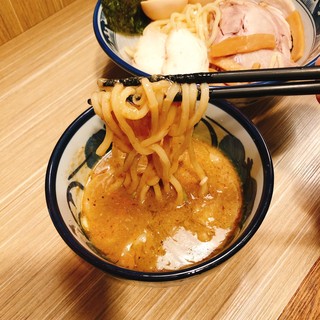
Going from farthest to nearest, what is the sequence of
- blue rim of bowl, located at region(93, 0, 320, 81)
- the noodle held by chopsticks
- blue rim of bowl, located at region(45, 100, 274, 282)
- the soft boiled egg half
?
the soft boiled egg half, blue rim of bowl, located at region(93, 0, 320, 81), the noodle held by chopsticks, blue rim of bowl, located at region(45, 100, 274, 282)

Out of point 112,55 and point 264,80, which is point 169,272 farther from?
point 112,55

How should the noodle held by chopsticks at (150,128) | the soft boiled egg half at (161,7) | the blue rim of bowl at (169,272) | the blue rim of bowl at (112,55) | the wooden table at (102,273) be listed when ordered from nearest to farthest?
the blue rim of bowl at (169,272), the noodle held by chopsticks at (150,128), the wooden table at (102,273), the blue rim of bowl at (112,55), the soft boiled egg half at (161,7)

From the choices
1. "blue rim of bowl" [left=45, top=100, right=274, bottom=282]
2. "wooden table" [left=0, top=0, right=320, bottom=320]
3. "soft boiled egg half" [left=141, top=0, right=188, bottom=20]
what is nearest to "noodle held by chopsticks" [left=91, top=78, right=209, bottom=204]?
"blue rim of bowl" [left=45, top=100, right=274, bottom=282]

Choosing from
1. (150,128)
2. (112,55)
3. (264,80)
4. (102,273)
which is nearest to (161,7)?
(112,55)

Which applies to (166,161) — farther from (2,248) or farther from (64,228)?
(2,248)

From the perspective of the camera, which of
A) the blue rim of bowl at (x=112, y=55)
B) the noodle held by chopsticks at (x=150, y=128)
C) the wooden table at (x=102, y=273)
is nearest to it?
the noodle held by chopsticks at (x=150, y=128)

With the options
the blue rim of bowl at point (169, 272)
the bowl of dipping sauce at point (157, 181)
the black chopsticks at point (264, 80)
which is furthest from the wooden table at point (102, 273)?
the black chopsticks at point (264, 80)

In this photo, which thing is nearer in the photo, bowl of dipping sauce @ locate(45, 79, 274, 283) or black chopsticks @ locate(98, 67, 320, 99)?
black chopsticks @ locate(98, 67, 320, 99)

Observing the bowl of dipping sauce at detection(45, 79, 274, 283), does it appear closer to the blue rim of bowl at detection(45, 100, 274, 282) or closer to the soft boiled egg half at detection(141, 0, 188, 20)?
the blue rim of bowl at detection(45, 100, 274, 282)

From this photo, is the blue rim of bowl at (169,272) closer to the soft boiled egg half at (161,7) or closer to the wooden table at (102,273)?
the wooden table at (102,273)
